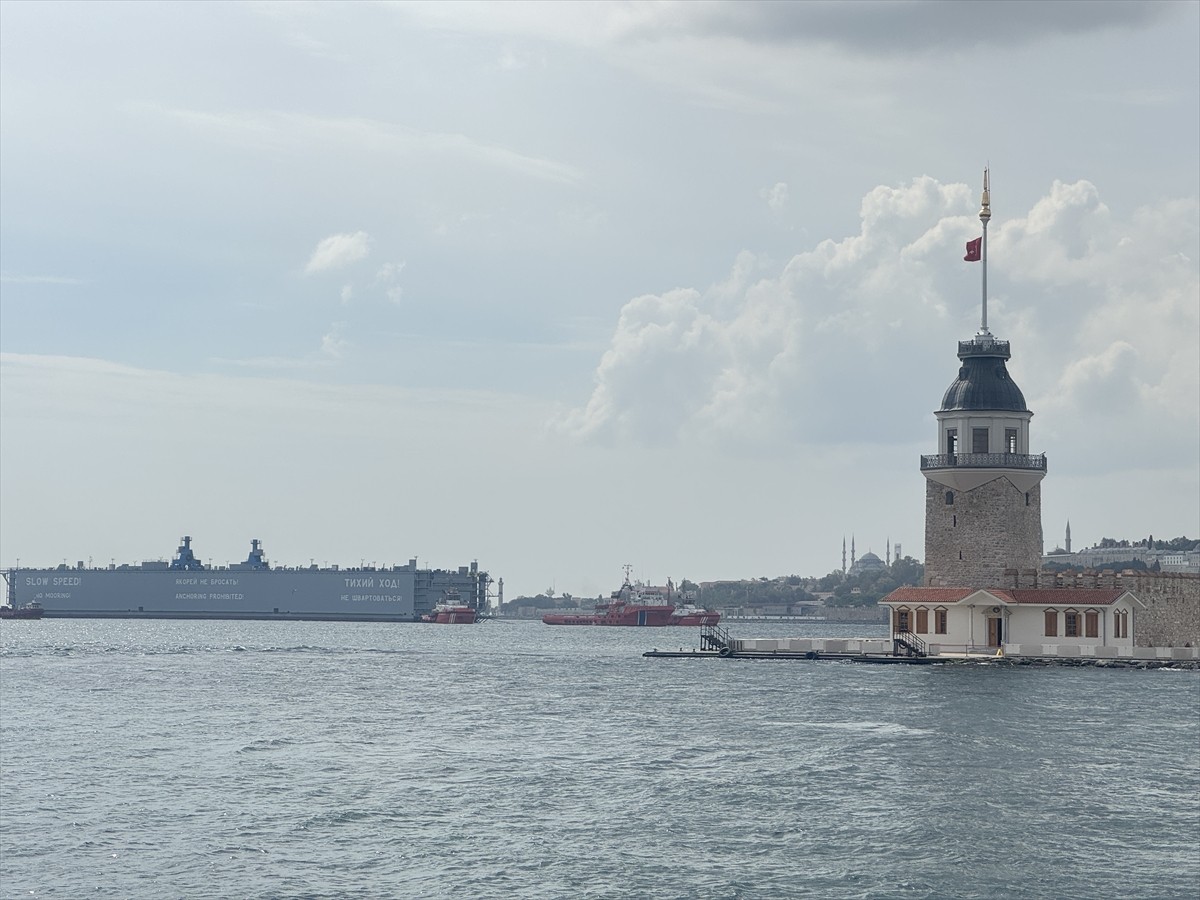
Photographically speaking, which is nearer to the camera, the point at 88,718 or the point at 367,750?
the point at 367,750

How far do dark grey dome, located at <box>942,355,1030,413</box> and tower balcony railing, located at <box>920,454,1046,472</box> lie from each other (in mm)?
2706

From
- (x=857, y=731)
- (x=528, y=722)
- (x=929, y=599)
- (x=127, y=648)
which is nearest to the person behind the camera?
(x=857, y=731)

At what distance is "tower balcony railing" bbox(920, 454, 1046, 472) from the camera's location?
84375mm

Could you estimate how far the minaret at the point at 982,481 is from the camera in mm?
84625

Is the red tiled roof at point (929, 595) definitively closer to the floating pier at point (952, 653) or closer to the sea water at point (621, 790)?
the floating pier at point (952, 653)

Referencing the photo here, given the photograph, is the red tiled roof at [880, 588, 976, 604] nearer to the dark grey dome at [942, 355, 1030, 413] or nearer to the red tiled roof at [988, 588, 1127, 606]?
the red tiled roof at [988, 588, 1127, 606]

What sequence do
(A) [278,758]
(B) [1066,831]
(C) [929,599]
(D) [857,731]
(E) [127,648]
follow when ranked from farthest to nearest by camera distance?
(E) [127,648] < (C) [929,599] < (D) [857,731] < (A) [278,758] < (B) [1066,831]

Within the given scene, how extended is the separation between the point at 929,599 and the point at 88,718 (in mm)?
42025

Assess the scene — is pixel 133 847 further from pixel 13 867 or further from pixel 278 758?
pixel 278 758

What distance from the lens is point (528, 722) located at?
60.2m

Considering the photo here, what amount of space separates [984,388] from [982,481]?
16.4 ft

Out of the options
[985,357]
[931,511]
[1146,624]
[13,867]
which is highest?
[985,357]

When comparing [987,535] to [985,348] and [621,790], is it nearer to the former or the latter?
[985,348]

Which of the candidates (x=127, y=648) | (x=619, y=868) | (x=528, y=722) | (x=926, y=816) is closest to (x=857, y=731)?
(x=528, y=722)
